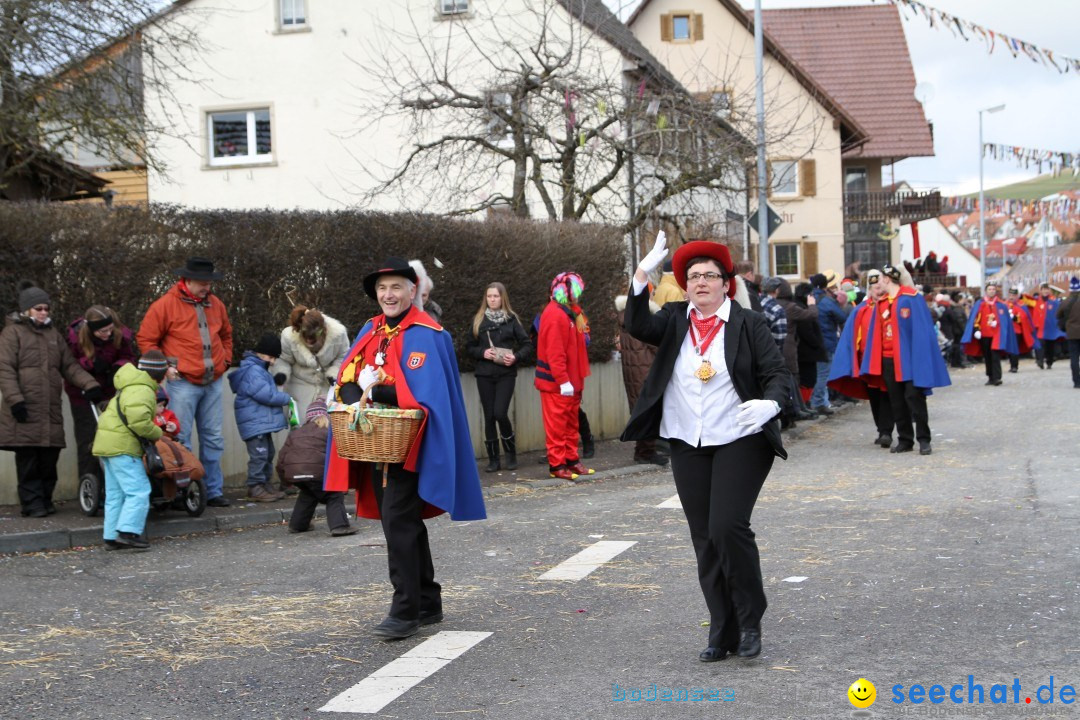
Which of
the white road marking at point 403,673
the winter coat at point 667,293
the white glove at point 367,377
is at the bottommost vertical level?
the white road marking at point 403,673

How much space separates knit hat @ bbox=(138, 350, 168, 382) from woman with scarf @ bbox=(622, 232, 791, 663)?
16.8ft

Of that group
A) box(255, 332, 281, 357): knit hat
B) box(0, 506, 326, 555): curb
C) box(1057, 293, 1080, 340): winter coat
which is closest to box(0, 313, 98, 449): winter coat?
box(0, 506, 326, 555): curb

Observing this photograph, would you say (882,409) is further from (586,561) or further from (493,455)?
(586,561)

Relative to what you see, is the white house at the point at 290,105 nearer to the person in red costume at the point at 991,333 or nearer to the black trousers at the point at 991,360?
the person in red costume at the point at 991,333

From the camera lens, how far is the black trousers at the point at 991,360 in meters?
25.1

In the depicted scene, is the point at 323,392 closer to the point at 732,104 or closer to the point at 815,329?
the point at 815,329

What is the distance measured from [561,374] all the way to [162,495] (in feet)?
13.9

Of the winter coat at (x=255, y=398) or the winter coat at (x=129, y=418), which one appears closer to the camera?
the winter coat at (x=129, y=418)

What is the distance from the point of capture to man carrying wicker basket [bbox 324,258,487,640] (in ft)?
21.9

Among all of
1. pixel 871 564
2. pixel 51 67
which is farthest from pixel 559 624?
pixel 51 67

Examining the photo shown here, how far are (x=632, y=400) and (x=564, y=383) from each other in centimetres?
114

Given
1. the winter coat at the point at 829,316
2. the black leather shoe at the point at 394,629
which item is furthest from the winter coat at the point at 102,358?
the winter coat at the point at 829,316

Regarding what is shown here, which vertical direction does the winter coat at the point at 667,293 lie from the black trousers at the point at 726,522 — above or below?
above

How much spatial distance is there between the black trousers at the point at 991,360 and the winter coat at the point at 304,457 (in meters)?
17.7
